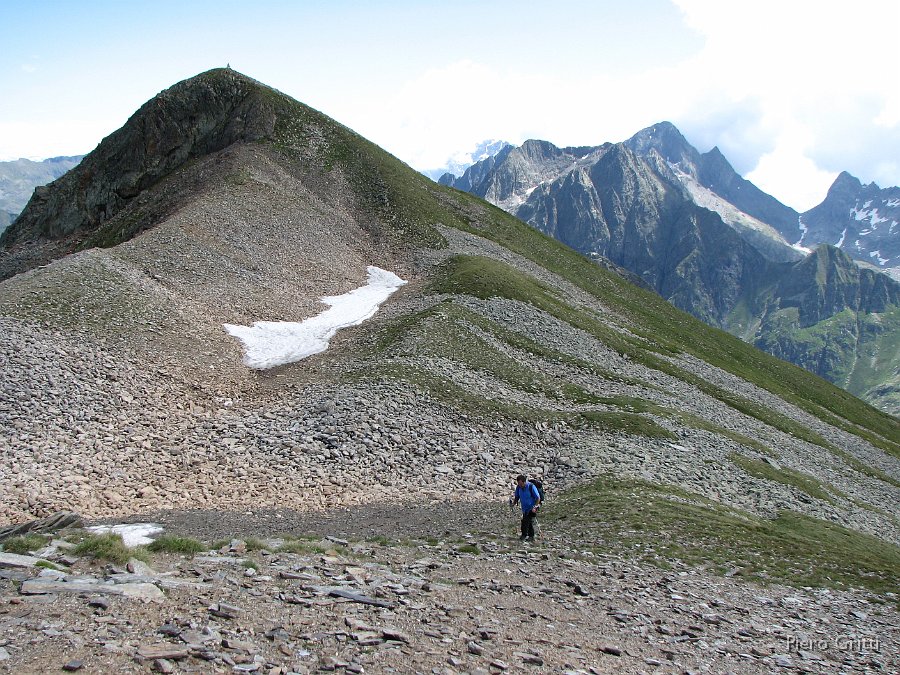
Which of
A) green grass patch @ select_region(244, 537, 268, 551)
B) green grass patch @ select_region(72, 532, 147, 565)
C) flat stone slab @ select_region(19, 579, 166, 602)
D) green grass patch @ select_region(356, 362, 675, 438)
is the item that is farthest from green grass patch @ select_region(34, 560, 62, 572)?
green grass patch @ select_region(356, 362, 675, 438)

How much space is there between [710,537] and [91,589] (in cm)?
2161

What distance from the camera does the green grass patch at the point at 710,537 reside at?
67.9 ft

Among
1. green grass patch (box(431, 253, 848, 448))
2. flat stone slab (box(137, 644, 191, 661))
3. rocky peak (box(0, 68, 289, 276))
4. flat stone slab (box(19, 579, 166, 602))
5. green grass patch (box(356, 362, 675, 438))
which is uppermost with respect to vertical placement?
rocky peak (box(0, 68, 289, 276))

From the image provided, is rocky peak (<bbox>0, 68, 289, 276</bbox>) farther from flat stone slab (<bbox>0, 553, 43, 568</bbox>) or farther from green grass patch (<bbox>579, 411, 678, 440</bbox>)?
flat stone slab (<bbox>0, 553, 43, 568</bbox>)

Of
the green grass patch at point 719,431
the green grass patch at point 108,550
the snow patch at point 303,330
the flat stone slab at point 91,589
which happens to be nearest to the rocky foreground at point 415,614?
the flat stone slab at point 91,589

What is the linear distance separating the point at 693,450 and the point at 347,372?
23.8 metres

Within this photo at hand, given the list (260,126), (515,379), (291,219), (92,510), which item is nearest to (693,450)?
(515,379)

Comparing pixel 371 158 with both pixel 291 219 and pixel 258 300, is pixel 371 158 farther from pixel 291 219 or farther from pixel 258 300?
pixel 258 300

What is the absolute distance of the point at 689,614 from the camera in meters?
16.2

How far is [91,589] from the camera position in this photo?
11.9 m

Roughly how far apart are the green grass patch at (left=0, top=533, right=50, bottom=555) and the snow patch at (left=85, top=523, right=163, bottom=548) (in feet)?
14.3

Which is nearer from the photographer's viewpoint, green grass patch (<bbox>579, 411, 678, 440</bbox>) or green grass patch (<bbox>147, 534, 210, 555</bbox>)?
green grass patch (<bbox>147, 534, 210, 555</bbox>)

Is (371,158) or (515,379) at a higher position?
(371,158)

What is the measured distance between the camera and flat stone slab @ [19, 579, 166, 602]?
11.6 meters
